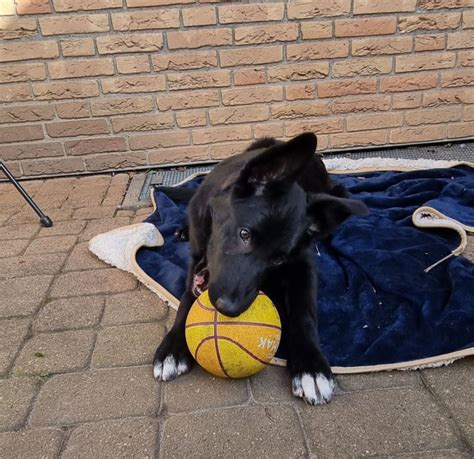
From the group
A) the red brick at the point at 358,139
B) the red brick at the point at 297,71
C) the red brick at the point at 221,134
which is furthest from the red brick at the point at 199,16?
the red brick at the point at 358,139

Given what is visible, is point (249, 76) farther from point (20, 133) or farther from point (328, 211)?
point (328, 211)

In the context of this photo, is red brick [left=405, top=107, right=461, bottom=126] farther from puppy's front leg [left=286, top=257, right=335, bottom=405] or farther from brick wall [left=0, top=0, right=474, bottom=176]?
puppy's front leg [left=286, top=257, right=335, bottom=405]

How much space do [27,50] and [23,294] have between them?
102 inches

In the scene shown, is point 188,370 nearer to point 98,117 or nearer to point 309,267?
point 309,267

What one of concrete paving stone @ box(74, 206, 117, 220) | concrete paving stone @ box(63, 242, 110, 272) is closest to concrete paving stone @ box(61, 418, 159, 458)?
concrete paving stone @ box(63, 242, 110, 272)

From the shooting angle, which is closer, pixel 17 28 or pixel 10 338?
pixel 10 338

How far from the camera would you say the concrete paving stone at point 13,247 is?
3008mm

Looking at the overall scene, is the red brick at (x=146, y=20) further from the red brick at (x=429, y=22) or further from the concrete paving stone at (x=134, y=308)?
the concrete paving stone at (x=134, y=308)

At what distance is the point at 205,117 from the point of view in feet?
14.5

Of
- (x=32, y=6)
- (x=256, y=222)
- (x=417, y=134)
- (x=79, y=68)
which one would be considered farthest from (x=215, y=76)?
(x=256, y=222)

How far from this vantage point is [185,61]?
166 inches

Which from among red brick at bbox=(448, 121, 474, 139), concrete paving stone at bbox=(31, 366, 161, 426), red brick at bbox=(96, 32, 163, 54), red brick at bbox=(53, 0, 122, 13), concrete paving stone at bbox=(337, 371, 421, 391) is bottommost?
red brick at bbox=(448, 121, 474, 139)

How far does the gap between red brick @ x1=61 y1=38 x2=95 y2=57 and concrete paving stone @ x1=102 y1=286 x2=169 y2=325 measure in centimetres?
263

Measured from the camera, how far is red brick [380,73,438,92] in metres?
4.46
